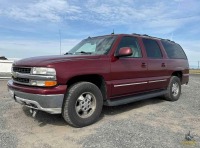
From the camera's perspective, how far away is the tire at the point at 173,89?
7406 mm

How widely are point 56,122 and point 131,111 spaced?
1989 mm

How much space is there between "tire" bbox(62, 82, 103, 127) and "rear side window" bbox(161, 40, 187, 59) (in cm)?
→ 357

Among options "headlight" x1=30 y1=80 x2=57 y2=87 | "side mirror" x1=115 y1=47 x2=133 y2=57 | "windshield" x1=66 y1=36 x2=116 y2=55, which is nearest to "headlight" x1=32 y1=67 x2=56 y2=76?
"headlight" x1=30 y1=80 x2=57 y2=87

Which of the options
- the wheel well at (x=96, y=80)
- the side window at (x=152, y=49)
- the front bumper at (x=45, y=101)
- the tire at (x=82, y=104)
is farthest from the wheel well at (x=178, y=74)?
the front bumper at (x=45, y=101)

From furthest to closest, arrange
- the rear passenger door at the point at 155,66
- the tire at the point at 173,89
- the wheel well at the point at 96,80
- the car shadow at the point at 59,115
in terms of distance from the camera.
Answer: the tire at the point at 173,89 → the rear passenger door at the point at 155,66 → the car shadow at the point at 59,115 → the wheel well at the point at 96,80

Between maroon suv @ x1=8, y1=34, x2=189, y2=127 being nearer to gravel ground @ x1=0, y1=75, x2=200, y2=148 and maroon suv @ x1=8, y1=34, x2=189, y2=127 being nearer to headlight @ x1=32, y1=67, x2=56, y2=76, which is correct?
headlight @ x1=32, y1=67, x2=56, y2=76

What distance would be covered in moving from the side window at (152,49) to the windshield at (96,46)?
1.26 metres

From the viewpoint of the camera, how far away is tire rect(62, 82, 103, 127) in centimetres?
440

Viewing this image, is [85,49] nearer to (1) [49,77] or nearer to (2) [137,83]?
(2) [137,83]

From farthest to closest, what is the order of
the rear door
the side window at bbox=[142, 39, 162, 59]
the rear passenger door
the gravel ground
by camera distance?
the side window at bbox=[142, 39, 162, 59] → the rear passenger door → the rear door → the gravel ground

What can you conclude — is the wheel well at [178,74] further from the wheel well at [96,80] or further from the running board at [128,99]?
the wheel well at [96,80]

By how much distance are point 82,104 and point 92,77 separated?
2.12 feet

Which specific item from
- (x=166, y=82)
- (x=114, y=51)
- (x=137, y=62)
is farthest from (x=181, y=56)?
(x=114, y=51)

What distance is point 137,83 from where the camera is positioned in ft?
19.2
